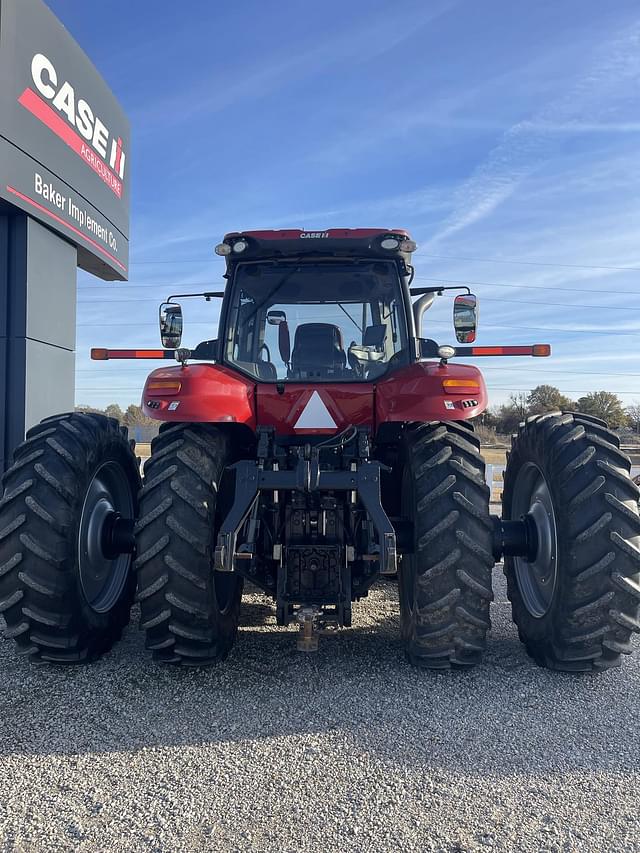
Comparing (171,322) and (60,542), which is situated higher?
(171,322)

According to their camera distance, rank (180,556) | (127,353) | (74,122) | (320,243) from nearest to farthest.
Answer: (180,556)
(320,243)
(127,353)
(74,122)

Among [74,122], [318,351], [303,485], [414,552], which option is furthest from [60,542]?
[74,122]

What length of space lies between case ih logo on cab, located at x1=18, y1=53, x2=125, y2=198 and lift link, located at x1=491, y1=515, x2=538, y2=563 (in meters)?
6.91

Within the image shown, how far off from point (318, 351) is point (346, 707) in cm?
226

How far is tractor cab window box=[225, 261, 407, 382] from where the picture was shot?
418cm

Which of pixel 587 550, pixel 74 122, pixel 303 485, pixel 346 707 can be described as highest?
pixel 74 122

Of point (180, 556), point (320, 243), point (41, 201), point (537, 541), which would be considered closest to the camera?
point (180, 556)

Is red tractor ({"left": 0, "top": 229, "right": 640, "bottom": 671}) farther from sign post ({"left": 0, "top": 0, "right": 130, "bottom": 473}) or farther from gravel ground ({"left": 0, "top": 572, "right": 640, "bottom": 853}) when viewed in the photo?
sign post ({"left": 0, "top": 0, "right": 130, "bottom": 473})

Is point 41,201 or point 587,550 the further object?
point 41,201

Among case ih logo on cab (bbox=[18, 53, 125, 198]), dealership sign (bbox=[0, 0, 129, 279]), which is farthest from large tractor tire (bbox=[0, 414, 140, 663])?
case ih logo on cab (bbox=[18, 53, 125, 198])

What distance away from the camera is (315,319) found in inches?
171

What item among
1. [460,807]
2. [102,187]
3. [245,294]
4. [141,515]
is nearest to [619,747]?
[460,807]

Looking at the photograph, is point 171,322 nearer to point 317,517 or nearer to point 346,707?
point 317,517

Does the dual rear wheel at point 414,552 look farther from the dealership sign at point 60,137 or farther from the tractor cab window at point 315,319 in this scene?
the dealership sign at point 60,137
